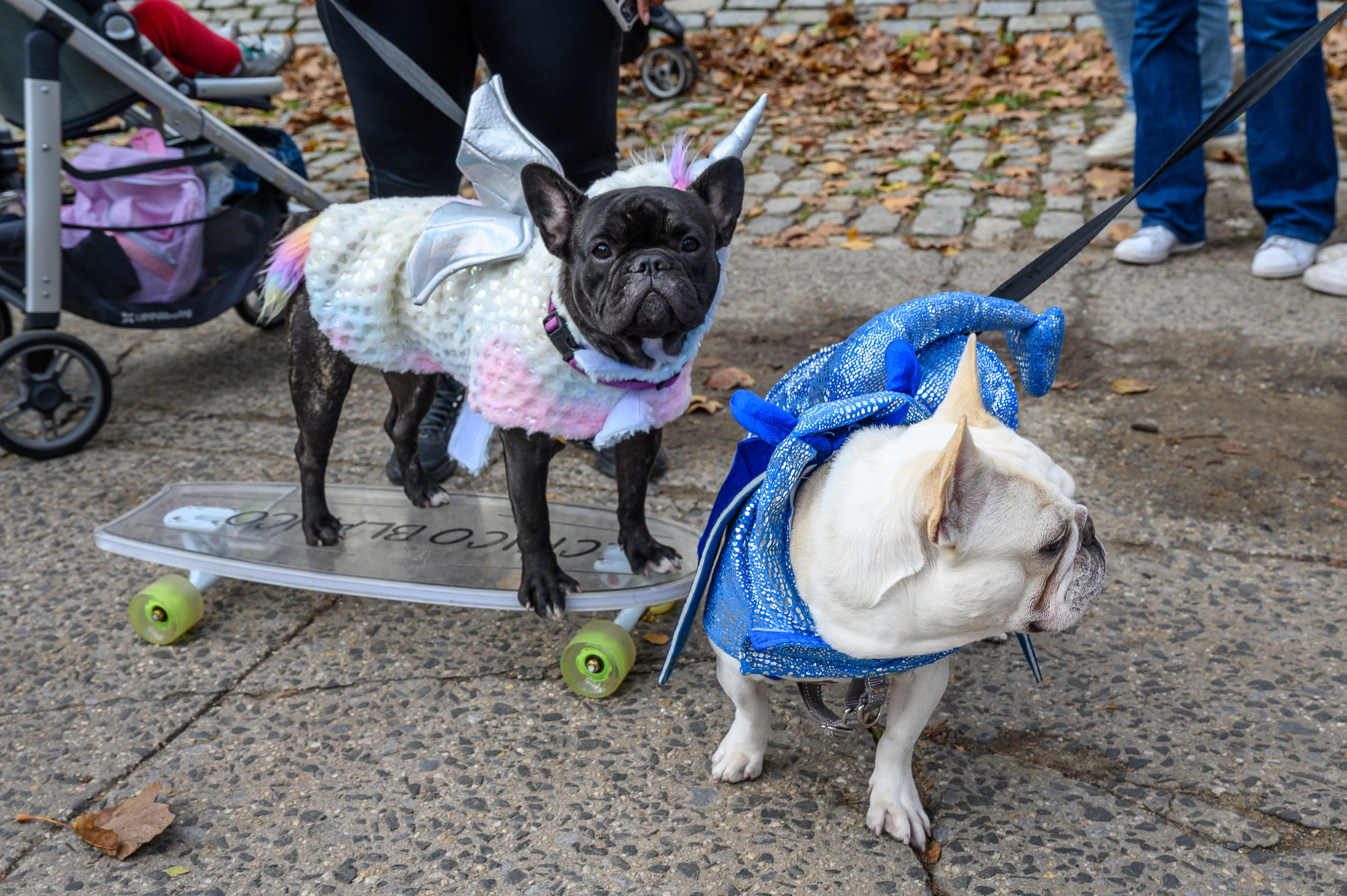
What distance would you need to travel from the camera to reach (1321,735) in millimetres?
2127

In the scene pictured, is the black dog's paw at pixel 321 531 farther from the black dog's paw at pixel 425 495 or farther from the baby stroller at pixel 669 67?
the baby stroller at pixel 669 67

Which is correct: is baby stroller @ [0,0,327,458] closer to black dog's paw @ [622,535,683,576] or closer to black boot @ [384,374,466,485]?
black boot @ [384,374,466,485]

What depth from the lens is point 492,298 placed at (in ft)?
7.32

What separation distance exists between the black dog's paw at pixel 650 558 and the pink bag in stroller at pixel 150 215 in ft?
7.52

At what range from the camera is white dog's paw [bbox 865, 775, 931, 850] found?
74.7 inches

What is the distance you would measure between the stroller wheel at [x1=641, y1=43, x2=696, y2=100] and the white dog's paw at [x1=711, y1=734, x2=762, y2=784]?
20.7 feet

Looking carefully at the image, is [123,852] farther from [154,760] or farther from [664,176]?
[664,176]

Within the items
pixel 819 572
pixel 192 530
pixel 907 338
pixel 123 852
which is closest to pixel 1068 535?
pixel 819 572

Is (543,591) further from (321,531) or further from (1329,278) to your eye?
(1329,278)

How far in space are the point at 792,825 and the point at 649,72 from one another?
656cm

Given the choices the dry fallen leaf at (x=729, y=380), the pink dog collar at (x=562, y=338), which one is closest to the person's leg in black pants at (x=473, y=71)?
the pink dog collar at (x=562, y=338)

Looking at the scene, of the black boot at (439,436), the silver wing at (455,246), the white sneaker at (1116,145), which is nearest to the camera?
the silver wing at (455,246)

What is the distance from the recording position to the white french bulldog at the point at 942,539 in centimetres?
147

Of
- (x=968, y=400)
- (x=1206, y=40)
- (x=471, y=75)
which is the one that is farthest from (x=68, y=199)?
(x=1206, y=40)
